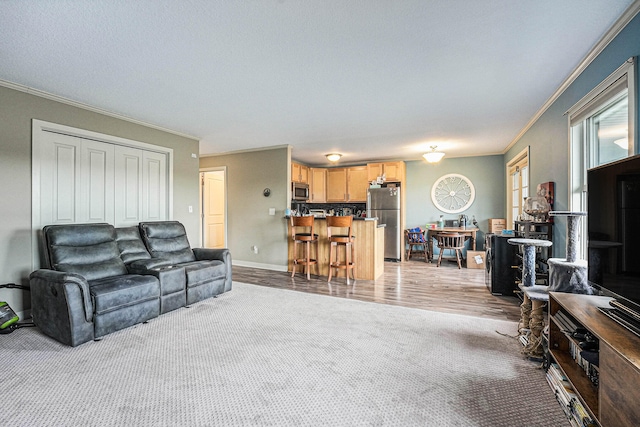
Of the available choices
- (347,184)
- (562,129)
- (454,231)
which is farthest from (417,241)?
(562,129)

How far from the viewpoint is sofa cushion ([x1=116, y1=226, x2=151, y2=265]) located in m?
3.50

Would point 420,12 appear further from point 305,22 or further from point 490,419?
point 490,419

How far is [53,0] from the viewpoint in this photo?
5.82 feet

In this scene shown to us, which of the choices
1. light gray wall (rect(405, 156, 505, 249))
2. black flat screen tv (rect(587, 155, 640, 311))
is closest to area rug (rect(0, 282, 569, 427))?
black flat screen tv (rect(587, 155, 640, 311))

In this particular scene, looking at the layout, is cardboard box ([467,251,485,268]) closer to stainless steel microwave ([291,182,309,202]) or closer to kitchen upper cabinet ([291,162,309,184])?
stainless steel microwave ([291,182,309,202])

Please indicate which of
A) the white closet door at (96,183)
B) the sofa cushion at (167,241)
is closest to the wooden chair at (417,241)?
the sofa cushion at (167,241)

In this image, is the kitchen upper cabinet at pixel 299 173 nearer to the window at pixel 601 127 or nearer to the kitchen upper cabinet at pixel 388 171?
Result: the kitchen upper cabinet at pixel 388 171

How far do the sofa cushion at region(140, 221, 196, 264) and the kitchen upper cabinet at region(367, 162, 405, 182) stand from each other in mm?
4644

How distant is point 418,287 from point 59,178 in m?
4.91

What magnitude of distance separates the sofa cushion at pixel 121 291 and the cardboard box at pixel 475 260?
216 inches

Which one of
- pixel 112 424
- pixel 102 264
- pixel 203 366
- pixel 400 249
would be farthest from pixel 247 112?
pixel 400 249

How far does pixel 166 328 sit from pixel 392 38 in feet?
10.7

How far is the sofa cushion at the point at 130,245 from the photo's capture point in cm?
350

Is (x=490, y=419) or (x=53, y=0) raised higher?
(x=53, y=0)
